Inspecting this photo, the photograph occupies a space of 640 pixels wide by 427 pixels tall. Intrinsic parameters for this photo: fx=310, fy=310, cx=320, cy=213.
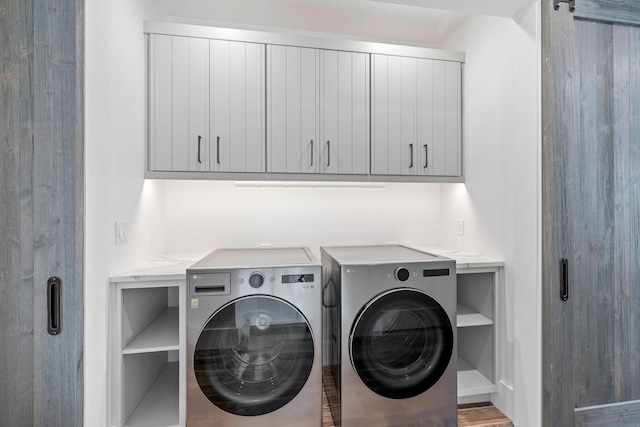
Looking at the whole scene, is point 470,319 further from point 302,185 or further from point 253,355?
point 302,185

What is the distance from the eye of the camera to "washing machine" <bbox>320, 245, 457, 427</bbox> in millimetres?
1711

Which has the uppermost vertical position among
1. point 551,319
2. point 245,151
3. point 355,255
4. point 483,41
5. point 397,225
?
point 483,41

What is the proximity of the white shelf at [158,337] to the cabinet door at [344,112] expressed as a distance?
1.43 metres

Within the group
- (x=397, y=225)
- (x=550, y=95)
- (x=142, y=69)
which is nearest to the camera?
(x=550, y=95)

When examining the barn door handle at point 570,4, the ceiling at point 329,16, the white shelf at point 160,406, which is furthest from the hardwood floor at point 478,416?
the ceiling at point 329,16

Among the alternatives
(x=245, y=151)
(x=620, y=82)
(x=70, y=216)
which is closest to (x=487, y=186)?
(x=620, y=82)

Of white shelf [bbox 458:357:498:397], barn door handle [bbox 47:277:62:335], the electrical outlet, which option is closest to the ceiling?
the electrical outlet

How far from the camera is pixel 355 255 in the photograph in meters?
2.03

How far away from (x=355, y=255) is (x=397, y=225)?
0.88 m

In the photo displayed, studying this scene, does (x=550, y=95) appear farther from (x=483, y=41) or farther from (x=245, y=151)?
(x=245, y=151)

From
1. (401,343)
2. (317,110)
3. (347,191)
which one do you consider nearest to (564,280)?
(401,343)

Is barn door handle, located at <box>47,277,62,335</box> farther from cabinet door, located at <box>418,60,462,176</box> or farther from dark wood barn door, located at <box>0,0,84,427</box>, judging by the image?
cabinet door, located at <box>418,60,462,176</box>

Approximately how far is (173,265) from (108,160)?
70 cm

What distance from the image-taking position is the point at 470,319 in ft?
6.81
